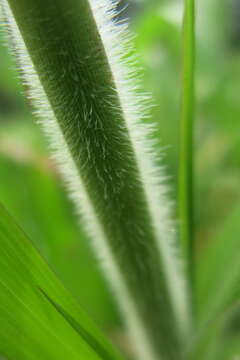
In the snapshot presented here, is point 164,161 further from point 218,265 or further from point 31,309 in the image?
point 31,309

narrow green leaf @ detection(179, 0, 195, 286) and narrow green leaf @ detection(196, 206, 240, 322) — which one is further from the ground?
narrow green leaf @ detection(179, 0, 195, 286)

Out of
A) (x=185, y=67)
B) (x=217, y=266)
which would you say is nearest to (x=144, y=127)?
(x=185, y=67)

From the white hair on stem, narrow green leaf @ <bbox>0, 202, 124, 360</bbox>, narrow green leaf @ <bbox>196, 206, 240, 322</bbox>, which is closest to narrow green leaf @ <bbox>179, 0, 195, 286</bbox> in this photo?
the white hair on stem

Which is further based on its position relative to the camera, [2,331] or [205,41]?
[205,41]

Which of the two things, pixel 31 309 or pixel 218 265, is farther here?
pixel 218 265

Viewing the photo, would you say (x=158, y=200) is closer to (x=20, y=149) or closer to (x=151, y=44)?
(x=20, y=149)

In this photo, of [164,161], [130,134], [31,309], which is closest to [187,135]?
[130,134]

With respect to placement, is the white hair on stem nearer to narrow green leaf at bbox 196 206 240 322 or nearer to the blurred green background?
narrow green leaf at bbox 196 206 240 322
